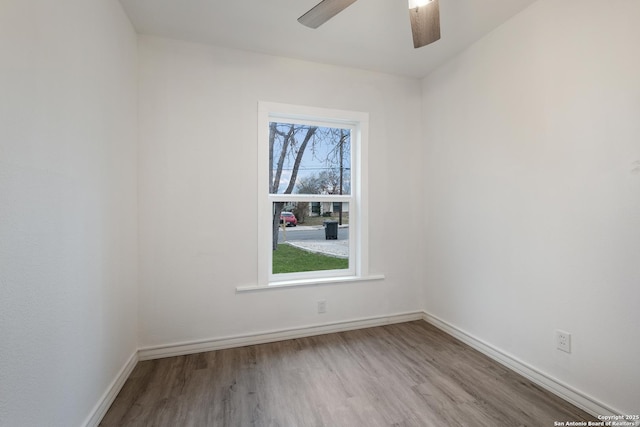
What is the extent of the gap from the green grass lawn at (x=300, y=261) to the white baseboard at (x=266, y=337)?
531 millimetres

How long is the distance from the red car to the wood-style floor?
1073 millimetres

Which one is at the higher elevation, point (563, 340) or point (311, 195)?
point (311, 195)

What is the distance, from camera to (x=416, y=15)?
4.89 feet

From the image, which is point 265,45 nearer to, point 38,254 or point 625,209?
point 38,254

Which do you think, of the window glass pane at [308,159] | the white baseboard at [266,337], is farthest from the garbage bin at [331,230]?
the white baseboard at [266,337]

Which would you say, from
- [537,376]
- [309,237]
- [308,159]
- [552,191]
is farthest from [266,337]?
[552,191]

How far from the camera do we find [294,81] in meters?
2.60

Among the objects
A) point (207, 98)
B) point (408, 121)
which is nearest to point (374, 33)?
point (408, 121)

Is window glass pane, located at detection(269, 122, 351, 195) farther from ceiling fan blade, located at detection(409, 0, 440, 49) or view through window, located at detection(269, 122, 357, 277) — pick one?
ceiling fan blade, located at detection(409, 0, 440, 49)

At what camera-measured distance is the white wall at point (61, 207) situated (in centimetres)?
98

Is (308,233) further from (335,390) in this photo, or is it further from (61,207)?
(61,207)

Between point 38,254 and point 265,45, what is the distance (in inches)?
82.9

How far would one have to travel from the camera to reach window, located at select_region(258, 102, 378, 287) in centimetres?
258

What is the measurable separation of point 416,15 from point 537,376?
2.37 m
